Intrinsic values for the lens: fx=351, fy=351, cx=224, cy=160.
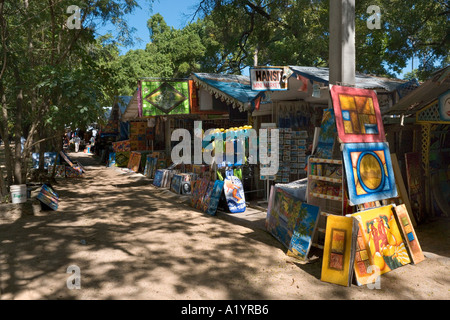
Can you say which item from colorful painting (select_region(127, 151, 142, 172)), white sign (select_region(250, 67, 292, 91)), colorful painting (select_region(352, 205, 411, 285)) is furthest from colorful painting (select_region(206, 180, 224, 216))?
colorful painting (select_region(127, 151, 142, 172))

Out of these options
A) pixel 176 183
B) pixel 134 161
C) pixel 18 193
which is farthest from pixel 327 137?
pixel 134 161

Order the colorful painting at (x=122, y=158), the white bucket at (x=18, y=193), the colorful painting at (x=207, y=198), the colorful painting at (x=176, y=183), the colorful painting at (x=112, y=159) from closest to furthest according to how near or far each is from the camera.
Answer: the colorful painting at (x=207, y=198)
the white bucket at (x=18, y=193)
the colorful painting at (x=176, y=183)
the colorful painting at (x=122, y=158)
the colorful painting at (x=112, y=159)

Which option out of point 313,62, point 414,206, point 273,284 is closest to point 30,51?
point 273,284

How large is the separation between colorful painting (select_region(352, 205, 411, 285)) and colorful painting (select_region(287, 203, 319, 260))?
0.74 m

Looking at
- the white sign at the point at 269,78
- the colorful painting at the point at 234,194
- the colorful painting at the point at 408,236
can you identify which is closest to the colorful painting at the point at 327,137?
the colorful painting at the point at 408,236

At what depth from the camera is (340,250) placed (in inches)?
181

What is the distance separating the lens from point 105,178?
15008 millimetres

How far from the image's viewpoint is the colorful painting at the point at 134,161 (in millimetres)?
16703

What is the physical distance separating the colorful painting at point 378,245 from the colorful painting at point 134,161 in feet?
43.5

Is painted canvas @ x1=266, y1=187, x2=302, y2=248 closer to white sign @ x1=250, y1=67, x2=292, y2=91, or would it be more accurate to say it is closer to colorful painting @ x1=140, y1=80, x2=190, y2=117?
white sign @ x1=250, y1=67, x2=292, y2=91

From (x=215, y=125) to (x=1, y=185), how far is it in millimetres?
7235

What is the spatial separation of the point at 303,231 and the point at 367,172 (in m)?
1.30

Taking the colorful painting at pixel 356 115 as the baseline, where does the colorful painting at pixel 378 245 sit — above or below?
below

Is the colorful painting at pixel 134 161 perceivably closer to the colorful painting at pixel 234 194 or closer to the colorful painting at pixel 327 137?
the colorful painting at pixel 234 194
